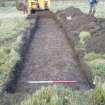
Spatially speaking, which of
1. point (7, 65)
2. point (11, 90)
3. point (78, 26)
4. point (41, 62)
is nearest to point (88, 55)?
point (41, 62)

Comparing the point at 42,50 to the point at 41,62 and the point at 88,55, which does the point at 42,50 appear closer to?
the point at 41,62

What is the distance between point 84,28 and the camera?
59.5 ft

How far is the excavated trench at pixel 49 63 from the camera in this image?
11.2 m

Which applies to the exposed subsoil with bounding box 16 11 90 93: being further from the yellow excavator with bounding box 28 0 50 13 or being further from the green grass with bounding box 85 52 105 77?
the yellow excavator with bounding box 28 0 50 13

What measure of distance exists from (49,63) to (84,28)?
5061 millimetres

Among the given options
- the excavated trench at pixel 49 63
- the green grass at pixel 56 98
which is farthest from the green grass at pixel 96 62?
the green grass at pixel 56 98

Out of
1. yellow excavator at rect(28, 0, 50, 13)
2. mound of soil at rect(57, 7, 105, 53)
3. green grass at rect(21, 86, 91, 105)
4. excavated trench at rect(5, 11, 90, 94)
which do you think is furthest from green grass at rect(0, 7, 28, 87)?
yellow excavator at rect(28, 0, 50, 13)

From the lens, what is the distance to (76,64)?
44.1 ft

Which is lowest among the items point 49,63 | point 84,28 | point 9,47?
point 84,28

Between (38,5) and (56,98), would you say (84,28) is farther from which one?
(56,98)

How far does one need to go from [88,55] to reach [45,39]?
236 inches

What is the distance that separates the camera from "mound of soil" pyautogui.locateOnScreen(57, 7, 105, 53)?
1416 cm

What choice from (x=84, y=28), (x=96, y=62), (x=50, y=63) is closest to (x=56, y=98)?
(x=96, y=62)

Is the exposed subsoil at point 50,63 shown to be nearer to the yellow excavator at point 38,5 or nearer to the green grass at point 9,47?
the green grass at point 9,47
